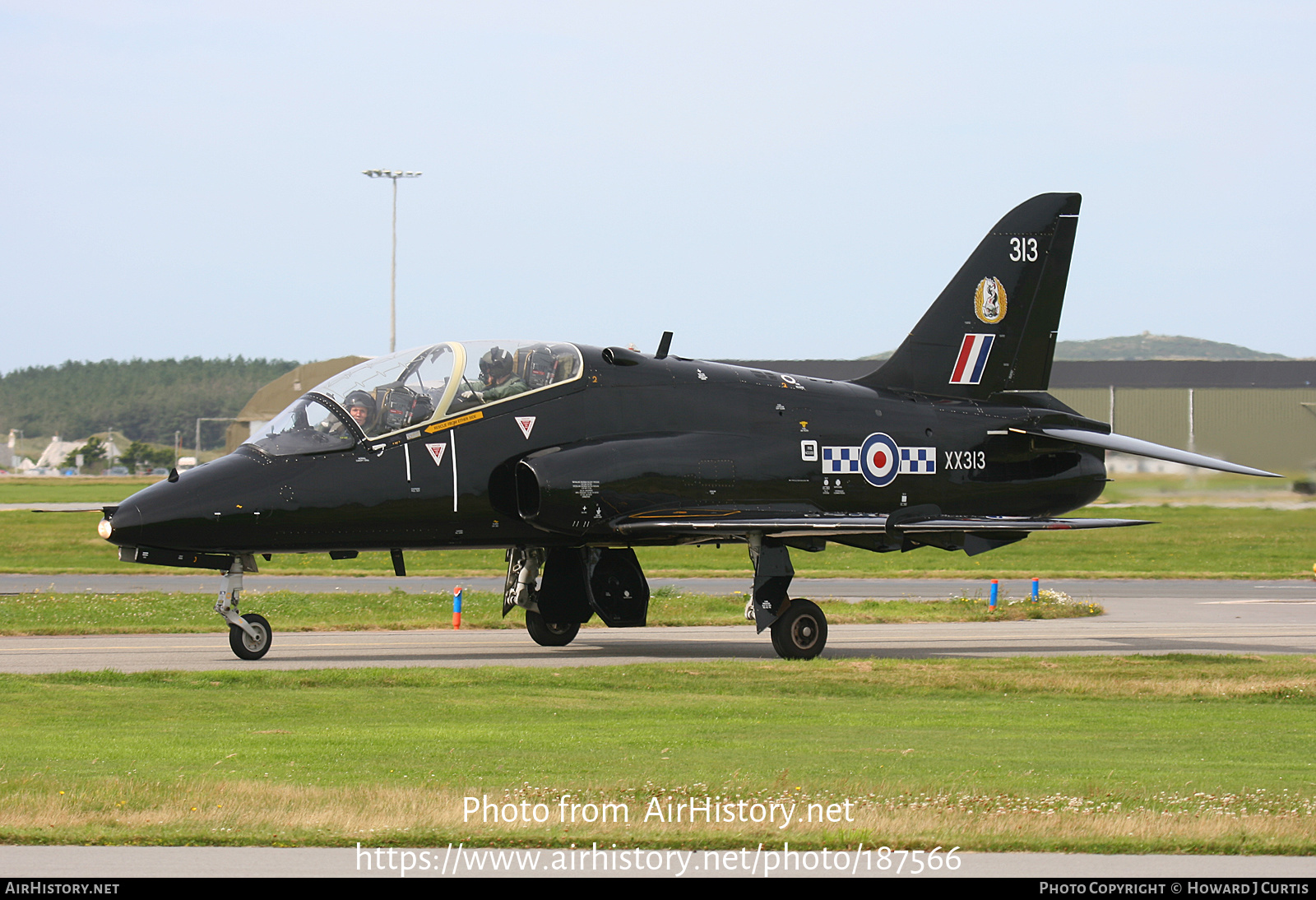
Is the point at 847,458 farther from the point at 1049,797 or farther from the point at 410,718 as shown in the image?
the point at 1049,797

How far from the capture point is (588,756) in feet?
36.4

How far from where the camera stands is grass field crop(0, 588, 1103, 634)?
23.8m

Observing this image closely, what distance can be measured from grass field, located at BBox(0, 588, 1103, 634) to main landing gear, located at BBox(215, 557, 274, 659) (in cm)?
458

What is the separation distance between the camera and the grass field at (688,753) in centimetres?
806

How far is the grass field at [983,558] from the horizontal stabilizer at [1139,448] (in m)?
15.8

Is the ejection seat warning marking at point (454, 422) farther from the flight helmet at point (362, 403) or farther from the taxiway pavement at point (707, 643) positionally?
the taxiway pavement at point (707, 643)

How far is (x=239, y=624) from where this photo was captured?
60.1 feet

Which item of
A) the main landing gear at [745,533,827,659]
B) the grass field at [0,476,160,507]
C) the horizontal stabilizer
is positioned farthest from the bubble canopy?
the grass field at [0,476,160,507]

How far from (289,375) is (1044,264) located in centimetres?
6420

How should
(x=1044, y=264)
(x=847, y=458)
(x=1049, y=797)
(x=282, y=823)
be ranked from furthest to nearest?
(x=1044, y=264), (x=847, y=458), (x=1049, y=797), (x=282, y=823)

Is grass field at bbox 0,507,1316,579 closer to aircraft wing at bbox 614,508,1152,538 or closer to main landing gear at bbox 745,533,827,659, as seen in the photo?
main landing gear at bbox 745,533,827,659

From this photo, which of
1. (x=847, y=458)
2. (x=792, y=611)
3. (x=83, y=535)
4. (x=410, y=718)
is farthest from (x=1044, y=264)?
(x=83, y=535)

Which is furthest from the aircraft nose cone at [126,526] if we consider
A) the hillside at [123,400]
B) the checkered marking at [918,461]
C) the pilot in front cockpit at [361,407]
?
the hillside at [123,400]

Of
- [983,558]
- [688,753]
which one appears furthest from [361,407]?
[983,558]
